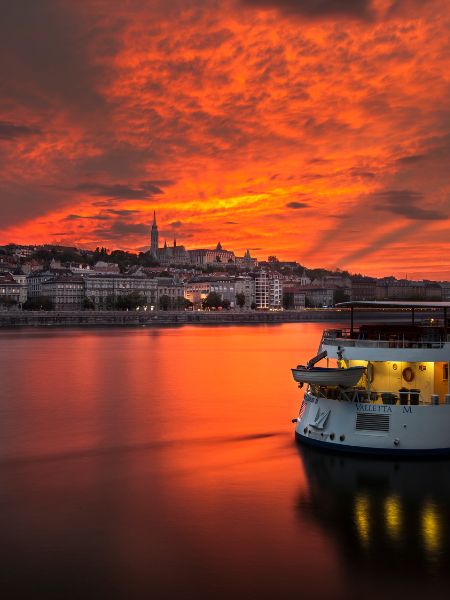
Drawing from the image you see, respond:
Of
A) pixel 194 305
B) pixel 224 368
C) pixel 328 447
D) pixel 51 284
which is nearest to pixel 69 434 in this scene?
pixel 328 447

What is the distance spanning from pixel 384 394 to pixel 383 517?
3651 millimetres

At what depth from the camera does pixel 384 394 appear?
1775 cm

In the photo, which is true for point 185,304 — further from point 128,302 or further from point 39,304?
point 39,304

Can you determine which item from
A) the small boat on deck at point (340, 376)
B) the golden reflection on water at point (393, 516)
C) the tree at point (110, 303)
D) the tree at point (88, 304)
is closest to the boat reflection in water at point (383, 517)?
the golden reflection on water at point (393, 516)

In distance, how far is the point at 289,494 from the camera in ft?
54.2

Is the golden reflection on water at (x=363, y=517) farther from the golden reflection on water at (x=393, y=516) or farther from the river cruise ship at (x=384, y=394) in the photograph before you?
the river cruise ship at (x=384, y=394)

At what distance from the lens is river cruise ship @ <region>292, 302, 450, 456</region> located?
17.5 metres

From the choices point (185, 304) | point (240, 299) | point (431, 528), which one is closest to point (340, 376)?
point (431, 528)

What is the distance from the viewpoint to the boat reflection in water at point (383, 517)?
11.9 metres

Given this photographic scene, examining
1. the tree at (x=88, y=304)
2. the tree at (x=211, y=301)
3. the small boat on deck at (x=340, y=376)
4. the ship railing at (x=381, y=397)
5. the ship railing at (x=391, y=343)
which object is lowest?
the ship railing at (x=381, y=397)

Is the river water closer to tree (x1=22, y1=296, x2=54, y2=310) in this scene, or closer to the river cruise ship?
the river cruise ship

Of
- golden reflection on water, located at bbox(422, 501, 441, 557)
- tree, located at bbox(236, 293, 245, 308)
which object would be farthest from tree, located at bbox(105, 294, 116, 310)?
golden reflection on water, located at bbox(422, 501, 441, 557)

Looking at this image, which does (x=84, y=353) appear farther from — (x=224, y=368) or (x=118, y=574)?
(x=118, y=574)

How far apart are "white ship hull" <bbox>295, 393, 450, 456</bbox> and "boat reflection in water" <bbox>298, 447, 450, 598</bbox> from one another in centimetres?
33
